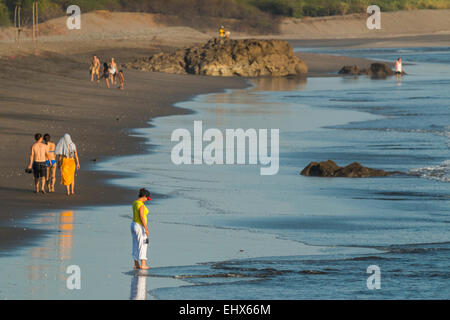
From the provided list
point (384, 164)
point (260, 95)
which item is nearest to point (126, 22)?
point (260, 95)

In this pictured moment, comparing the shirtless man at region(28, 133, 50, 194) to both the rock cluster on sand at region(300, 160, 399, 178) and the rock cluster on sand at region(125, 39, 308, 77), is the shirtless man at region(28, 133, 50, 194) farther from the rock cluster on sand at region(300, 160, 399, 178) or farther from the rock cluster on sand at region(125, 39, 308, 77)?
the rock cluster on sand at region(125, 39, 308, 77)

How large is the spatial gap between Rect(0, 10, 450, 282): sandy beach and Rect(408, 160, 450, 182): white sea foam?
6353mm

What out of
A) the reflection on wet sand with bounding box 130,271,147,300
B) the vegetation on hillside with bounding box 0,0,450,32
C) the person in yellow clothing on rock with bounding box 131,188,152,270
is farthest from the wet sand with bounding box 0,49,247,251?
the vegetation on hillside with bounding box 0,0,450,32

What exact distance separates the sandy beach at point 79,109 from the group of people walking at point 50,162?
241mm

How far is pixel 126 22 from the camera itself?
11306cm

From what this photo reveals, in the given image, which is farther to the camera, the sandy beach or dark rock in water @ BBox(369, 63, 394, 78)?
dark rock in water @ BBox(369, 63, 394, 78)

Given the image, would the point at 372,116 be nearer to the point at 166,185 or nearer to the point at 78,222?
the point at 166,185

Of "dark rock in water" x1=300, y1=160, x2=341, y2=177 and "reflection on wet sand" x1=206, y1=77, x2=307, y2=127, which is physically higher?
"reflection on wet sand" x1=206, y1=77, x2=307, y2=127

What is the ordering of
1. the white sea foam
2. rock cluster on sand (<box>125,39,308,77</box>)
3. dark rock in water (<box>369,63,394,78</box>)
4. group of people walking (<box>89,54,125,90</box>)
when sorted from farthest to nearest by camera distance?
dark rock in water (<box>369,63,394,78</box>), rock cluster on sand (<box>125,39,308,77</box>), group of people walking (<box>89,54,125,90</box>), the white sea foam

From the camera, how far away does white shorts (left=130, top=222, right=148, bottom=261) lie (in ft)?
40.7

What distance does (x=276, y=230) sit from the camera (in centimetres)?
1535

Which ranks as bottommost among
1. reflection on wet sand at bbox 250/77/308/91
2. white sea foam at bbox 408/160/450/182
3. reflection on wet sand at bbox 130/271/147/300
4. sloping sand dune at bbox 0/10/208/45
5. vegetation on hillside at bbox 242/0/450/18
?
reflection on wet sand at bbox 130/271/147/300

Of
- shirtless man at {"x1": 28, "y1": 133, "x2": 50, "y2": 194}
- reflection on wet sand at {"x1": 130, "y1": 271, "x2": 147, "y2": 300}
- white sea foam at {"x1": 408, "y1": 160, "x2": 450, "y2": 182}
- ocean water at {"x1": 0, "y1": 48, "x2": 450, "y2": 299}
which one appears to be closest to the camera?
reflection on wet sand at {"x1": 130, "y1": 271, "x2": 147, "y2": 300}

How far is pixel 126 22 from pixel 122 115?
8130cm
